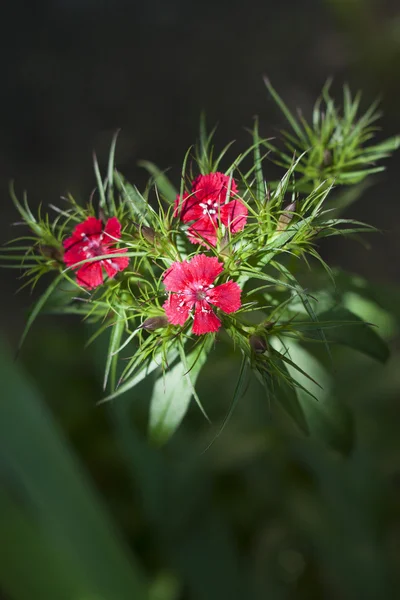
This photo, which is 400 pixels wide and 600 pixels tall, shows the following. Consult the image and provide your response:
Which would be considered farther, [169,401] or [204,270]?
[169,401]

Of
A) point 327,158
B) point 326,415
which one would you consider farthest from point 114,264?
point 326,415

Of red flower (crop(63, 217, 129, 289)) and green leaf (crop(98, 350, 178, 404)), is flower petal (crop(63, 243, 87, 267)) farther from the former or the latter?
green leaf (crop(98, 350, 178, 404))

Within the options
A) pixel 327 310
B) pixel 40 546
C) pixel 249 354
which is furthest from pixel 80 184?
pixel 249 354

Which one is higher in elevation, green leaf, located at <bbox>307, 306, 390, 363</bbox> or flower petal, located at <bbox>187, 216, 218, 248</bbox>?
flower petal, located at <bbox>187, 216, 218, 248</bbox>

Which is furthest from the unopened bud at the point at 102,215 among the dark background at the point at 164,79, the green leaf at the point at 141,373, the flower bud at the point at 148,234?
the dark background at the point at 164,79

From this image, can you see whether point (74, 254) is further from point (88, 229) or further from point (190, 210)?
point (190, 210)

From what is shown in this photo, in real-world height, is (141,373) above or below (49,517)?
above

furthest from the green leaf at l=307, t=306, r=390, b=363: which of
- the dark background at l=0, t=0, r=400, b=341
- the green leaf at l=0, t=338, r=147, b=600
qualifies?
the dark background at l=0, t=0, r=400, b=341

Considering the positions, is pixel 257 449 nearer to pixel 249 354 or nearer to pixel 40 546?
pixel 40 546
